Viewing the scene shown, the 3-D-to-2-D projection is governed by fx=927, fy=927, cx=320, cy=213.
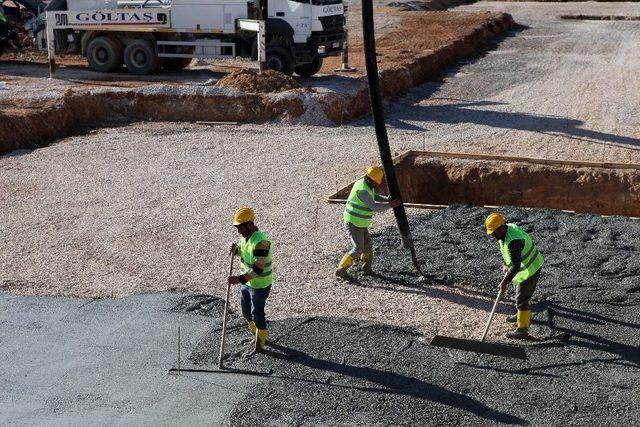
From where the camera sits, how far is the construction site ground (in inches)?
356

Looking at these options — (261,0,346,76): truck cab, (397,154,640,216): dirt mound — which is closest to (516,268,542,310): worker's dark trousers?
(397,154,640,216): dirt mound

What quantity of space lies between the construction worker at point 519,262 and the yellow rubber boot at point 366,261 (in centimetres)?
248

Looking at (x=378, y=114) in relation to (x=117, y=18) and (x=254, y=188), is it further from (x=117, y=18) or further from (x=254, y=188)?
(x=117, y=18)

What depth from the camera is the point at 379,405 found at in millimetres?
8898

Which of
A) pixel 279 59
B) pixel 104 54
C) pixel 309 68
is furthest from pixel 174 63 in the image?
pixel 309 68

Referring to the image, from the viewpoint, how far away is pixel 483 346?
33.2 ft

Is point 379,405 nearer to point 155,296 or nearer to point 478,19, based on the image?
point 155,296

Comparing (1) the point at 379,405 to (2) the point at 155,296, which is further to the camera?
(2) the point at 155,296

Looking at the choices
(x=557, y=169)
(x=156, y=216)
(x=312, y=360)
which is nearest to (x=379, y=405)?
(x=312, y=360)

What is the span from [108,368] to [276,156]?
10139 mm

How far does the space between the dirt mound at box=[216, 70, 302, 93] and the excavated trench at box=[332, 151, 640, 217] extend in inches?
251

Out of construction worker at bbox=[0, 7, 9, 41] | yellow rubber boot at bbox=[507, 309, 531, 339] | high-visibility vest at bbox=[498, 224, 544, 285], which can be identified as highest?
construction worker at bbox=[0, 7, 9, 41]

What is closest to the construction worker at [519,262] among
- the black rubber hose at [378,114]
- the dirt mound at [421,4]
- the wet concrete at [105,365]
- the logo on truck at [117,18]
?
the black rubber hose at [378,114]

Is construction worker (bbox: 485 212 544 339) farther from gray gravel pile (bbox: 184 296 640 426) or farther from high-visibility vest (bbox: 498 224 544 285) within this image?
gray gravel pile (bbox: 184 296 640 426)
